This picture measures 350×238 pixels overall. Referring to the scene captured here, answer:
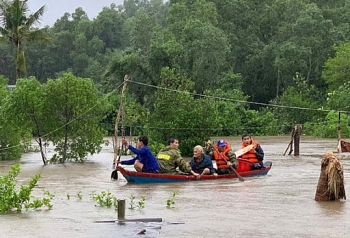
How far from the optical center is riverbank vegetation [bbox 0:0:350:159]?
29.1m

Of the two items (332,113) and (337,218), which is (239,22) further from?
(337,218)

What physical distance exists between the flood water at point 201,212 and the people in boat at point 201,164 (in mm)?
571

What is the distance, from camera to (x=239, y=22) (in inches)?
2584

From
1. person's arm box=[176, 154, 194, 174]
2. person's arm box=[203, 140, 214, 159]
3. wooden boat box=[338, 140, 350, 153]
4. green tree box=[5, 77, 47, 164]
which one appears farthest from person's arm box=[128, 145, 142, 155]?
wooden boat box=[338, 140, 350, 153]

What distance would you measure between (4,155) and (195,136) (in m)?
8.13

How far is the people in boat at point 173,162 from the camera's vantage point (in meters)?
19.8

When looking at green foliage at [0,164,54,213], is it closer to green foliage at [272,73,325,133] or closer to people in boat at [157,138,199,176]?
people in boat at [157,138,199,176]

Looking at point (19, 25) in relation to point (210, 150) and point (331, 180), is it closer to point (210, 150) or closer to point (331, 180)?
point (210, 150)

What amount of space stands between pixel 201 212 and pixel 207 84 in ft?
143

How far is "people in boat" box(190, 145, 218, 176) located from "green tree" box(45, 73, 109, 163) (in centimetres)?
912

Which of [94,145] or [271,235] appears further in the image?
[94,145]

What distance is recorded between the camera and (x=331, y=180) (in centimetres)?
1477

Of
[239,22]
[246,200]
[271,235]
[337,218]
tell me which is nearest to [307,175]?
[246,200]

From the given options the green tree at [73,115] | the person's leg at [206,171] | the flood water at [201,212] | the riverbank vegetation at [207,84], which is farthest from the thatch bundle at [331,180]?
the riverbank vegetation at [207,84]
